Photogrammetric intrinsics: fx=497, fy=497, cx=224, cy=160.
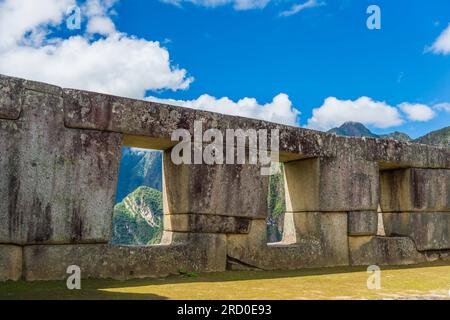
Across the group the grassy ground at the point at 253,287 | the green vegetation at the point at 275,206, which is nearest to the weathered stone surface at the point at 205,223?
the grassy ground at the point at 253,287

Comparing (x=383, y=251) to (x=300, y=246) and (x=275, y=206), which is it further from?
(x=275, y=206)

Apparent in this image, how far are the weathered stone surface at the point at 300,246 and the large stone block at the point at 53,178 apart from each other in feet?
7.55

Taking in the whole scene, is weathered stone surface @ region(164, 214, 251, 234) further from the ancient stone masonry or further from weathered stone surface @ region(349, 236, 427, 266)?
weathered stone surface @ region(349, 236, 427, 266)

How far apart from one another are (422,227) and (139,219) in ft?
461

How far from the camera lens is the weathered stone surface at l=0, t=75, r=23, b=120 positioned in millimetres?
6225

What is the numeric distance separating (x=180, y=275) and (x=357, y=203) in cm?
396

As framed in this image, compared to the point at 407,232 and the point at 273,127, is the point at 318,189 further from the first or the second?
the point at 407,232

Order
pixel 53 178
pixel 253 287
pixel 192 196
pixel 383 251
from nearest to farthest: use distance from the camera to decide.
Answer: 1. pixel 253 287
2. pixel 53 178
3. pixel 192 196
4. pixel 383 251

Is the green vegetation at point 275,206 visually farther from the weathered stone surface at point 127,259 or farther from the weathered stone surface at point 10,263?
the weathered stone surface at point 10,263

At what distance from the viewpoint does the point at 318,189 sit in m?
9.07

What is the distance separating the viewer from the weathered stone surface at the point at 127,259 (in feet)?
20.8
